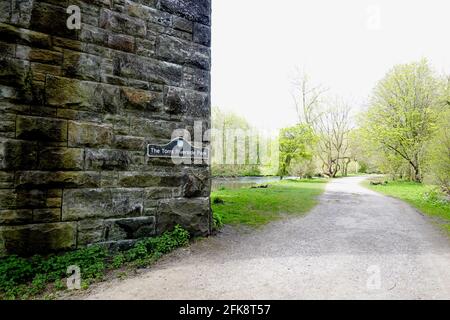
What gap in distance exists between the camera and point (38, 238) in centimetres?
347

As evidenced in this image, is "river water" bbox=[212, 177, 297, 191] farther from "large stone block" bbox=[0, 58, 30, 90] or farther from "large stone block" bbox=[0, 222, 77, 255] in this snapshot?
"large stone block" bbox=[0, 58, 30, 90]

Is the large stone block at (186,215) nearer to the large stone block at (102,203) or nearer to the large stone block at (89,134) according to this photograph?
the large stone block at (102,203)

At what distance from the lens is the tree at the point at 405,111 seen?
65.3ft

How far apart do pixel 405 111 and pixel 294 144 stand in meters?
8.58

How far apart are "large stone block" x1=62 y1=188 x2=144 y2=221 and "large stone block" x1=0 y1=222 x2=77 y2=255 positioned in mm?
171

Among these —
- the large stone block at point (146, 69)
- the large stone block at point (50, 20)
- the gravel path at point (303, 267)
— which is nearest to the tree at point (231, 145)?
the gravel path at point (303, 267)

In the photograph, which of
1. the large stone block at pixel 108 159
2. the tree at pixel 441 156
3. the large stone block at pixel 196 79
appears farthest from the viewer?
the tree at pixel 441 156

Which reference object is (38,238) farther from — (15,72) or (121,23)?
(121,23)

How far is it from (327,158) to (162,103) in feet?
106

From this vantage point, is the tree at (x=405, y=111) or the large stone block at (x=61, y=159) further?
the tree at (x=405, y=111)

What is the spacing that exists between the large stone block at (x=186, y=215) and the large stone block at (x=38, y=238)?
125cm

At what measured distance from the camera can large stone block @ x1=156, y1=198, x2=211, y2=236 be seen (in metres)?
4.42

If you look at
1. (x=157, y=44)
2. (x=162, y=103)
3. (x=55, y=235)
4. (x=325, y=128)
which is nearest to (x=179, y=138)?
(x=162, y=103)

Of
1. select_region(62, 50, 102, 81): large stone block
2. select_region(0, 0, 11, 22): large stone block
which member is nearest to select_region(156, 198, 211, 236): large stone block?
select_region(62, 50, 102, 81): large stone block
